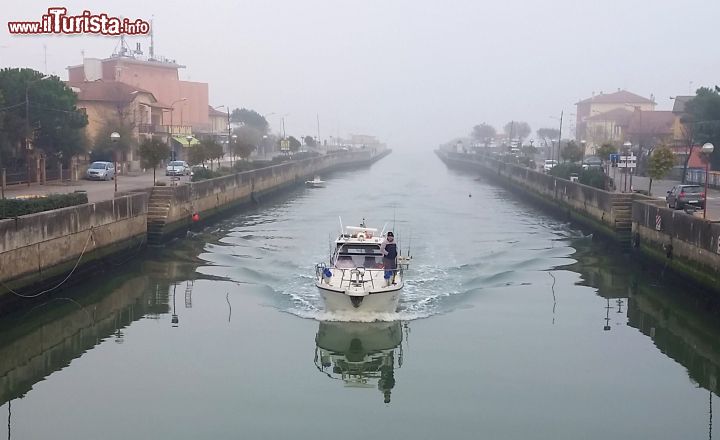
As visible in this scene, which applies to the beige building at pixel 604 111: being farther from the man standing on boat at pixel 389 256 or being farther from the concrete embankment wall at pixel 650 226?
the man standing on boat at pixel 389 256

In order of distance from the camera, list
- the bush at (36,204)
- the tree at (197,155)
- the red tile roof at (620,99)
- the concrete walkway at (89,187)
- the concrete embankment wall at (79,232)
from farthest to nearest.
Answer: the red tile roof at (620,99) → the tree at (197,155) → the concrete walkway at (89,187) → the bush at (36,204) → the concrete embankment wall at (79,232)

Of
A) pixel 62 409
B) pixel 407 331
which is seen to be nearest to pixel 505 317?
pixel 407 331

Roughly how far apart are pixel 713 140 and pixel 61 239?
5465 centimetres

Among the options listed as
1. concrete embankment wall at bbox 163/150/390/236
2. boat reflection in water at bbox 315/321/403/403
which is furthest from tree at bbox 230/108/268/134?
boat reflection in water at bbox 315/321/403/403

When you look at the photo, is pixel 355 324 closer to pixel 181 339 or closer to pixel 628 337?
pixel 181 339

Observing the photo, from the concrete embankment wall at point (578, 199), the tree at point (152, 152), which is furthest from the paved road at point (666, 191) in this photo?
the tree at point (152, 152)

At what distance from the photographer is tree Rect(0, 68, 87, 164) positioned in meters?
55.0

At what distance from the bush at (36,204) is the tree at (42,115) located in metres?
20.0

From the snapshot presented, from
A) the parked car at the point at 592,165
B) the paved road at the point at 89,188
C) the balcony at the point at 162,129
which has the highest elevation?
the balcony at the point at 162,129

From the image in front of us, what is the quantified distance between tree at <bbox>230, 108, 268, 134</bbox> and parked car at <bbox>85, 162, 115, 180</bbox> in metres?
110

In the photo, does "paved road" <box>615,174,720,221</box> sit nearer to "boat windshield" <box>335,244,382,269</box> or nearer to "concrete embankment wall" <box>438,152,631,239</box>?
"concrete embankment wall" <box>438,152,631,239</box>

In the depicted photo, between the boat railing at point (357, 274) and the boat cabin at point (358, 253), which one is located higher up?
the boat cabin at point (358, 253)

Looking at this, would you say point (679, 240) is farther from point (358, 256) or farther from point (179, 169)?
point (179, 169)

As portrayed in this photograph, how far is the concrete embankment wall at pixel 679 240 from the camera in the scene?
101ft
